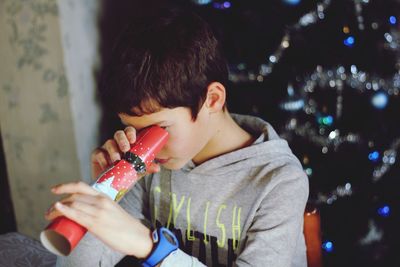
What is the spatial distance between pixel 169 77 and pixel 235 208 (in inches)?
13.1

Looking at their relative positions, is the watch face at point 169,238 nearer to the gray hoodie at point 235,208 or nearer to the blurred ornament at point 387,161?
the gray hoodie at point 235,208

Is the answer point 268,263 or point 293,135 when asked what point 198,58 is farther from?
point 293,135

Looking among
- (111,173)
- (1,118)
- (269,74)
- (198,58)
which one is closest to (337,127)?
(269,74)

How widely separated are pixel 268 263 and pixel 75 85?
1.06 m

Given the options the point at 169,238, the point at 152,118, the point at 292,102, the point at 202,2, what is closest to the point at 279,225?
the point at 169,238

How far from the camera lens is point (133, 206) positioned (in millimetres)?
1101

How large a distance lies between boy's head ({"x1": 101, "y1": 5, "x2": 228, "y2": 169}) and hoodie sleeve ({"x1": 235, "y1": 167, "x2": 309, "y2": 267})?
21cm

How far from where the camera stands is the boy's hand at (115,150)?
85 centimetres

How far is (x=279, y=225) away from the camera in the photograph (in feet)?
2.85

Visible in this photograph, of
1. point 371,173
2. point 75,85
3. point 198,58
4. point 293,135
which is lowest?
point 371,173

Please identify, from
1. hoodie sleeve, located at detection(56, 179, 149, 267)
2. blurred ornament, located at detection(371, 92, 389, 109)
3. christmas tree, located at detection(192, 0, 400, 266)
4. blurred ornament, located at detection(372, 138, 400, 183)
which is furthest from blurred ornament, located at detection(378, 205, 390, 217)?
hoodie sleeve, located at detection(56, 179, 149, 267)

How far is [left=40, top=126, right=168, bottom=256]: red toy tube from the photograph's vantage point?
2.11ft

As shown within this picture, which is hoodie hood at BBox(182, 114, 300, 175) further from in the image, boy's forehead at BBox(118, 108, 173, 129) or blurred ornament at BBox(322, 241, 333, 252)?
blurred ornament at BBox(322, 241, 333, 252)

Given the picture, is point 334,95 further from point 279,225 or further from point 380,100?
point 279,225
